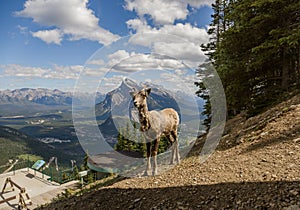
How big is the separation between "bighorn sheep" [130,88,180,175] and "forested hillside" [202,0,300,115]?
573 cm

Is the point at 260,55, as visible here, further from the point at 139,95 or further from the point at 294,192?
the point at 294,192

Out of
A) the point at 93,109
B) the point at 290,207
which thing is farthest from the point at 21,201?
the point at 290,207

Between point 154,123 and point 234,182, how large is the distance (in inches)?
98.3

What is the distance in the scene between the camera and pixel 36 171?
22906 mm

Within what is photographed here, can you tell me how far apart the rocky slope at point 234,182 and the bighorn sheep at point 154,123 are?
25.1 inches

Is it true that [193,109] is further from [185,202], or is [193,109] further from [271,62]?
[271,62]

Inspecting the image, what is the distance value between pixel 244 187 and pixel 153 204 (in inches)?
72.4

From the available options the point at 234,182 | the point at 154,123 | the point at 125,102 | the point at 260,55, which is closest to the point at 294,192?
the point at 234,182

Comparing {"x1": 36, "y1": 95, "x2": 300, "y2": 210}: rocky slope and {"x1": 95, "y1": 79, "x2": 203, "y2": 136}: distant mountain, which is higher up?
{"x1": 95, "y1": 79, "x2": 203, "y2": 136}: distant mountain

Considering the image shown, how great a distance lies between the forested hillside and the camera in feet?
35.7

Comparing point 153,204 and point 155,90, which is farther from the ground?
point 155,90

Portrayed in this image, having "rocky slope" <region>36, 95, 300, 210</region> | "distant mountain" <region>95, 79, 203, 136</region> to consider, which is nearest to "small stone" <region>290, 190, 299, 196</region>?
"rocky slope" <region>36, 95, 300, 210</region>

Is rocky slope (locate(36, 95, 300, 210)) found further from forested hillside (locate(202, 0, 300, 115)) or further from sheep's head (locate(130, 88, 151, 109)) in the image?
forested hillside (locate(202, 0, 300, 115))

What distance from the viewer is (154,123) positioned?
20.8 ft
